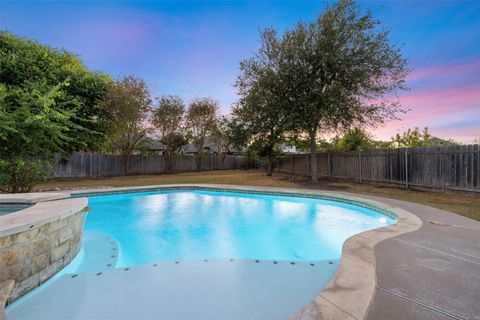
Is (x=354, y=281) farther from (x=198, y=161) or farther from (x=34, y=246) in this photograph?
(x=198, y=161)

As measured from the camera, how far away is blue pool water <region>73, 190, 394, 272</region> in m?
4.44

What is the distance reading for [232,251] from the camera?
453 centimetres

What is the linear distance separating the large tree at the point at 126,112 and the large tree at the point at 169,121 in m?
1.23

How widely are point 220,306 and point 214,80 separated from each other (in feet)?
41.5

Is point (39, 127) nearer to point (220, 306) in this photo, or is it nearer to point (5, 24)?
point (220, 306)

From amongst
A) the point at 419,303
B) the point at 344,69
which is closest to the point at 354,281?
the point at 419,303

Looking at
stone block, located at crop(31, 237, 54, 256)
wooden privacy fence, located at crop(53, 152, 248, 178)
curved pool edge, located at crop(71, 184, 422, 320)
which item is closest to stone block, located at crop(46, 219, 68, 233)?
stone block, located at crop(31, 237, 54, 256)

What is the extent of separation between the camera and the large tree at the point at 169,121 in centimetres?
1806

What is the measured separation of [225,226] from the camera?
20.2 ft

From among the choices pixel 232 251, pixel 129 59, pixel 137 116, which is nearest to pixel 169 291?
pixel 232 251

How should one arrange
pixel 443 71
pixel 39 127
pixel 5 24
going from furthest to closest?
pixel 5 24, pixel 443 71, pixel 39 127

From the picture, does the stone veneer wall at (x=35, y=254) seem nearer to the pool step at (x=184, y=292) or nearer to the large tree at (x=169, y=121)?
the pool step at (x=184, y=292)

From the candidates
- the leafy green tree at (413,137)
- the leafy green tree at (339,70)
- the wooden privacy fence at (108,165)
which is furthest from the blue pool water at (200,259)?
the leafy green tree at (413,137)

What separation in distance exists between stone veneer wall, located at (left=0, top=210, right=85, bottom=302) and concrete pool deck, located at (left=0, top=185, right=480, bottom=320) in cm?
283
